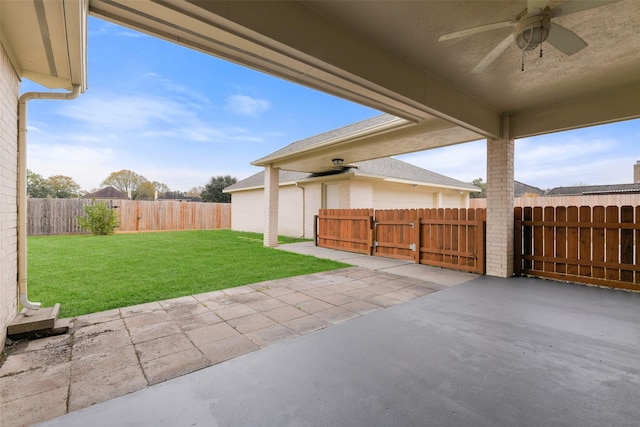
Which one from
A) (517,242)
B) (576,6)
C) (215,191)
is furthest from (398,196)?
(215,191)

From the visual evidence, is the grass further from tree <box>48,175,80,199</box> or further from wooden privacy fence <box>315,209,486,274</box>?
tree <box>48,175,80,199</box>

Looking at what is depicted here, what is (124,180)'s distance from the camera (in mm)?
34281

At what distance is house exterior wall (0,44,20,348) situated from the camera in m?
2.49

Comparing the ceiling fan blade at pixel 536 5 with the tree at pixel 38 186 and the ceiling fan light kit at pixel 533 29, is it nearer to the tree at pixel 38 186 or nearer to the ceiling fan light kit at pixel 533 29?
the ceiling fan light kit at pixel 533 29

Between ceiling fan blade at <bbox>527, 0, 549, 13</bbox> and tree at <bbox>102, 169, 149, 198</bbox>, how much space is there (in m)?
40.3

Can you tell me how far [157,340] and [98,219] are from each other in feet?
44.8

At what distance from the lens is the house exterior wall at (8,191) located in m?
2.49

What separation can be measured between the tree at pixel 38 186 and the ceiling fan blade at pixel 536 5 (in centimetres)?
3410

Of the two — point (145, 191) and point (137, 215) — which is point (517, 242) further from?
point (145, 191)

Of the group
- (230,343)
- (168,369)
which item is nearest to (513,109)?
(230,343)

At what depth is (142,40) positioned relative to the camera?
1016 centimetres

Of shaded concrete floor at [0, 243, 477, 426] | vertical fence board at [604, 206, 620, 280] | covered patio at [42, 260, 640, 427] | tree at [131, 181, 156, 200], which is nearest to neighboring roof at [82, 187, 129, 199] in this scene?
tree at [131, 181, 156, 200]

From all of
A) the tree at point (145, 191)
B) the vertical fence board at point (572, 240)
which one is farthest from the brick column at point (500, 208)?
the tree at point (145, 191)

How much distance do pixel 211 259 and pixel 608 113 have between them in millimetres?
8302
